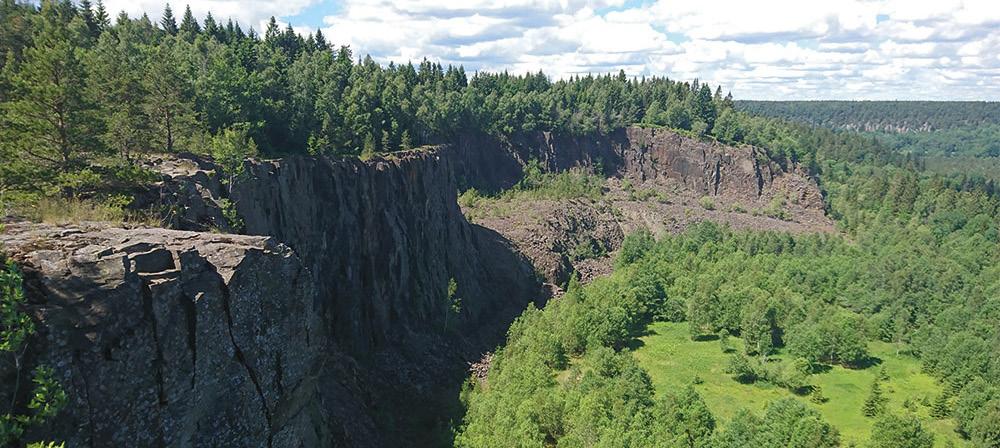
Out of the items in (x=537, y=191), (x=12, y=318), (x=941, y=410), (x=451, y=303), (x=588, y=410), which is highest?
(x=12, y=318)

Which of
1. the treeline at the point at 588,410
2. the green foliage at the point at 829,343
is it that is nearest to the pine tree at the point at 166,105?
the treeline at the point at 588,410

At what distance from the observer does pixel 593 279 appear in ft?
323

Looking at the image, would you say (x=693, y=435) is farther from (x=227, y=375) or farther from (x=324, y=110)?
(x=324, y=110)

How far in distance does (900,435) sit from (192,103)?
198ft

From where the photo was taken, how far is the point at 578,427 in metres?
42.2

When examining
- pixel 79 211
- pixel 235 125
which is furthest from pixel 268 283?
pixel 235 125

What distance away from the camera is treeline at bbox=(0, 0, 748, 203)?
28.3 metres

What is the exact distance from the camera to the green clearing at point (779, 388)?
194ft

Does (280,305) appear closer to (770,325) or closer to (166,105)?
(166,105)

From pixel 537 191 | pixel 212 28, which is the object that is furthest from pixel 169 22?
pixel 537 191

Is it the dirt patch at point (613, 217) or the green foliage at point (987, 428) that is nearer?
the green foliage at point (987, 428)

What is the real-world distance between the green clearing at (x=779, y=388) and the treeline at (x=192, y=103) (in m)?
41.9

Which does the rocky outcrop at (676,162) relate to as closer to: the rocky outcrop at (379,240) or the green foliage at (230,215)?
the rocky outcrop at (379,240)

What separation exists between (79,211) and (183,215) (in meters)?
6.25
